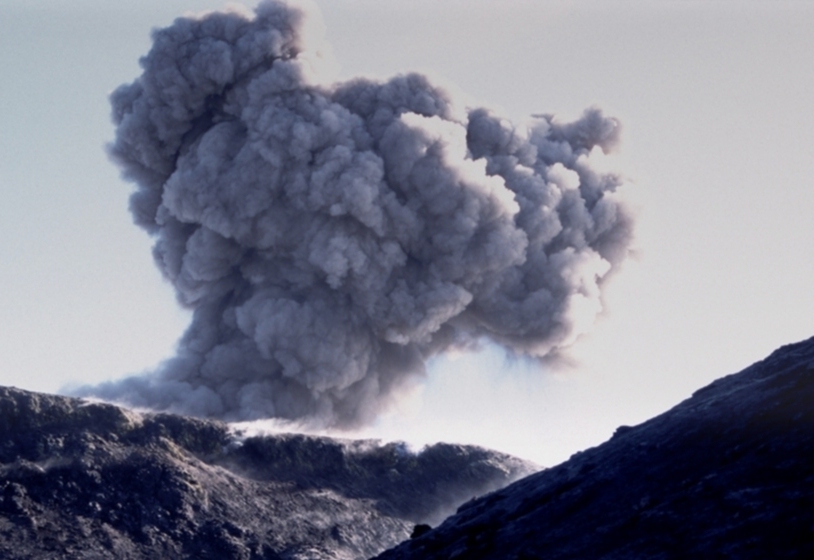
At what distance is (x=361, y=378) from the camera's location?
2029 inches

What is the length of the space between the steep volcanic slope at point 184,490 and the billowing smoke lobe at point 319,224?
13.7 ft

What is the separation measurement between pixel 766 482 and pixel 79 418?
93.5 feet

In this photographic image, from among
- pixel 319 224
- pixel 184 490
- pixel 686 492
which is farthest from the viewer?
pixel 319 224

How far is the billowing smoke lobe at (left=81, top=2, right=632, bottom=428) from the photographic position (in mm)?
49719

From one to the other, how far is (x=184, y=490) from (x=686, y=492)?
23.0 meters

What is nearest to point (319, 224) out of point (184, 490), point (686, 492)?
point (184, 490)

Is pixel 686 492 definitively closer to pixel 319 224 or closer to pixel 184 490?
pixel 184 490

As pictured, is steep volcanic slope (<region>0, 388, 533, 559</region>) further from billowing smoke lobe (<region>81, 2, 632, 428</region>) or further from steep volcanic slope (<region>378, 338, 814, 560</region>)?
steep volcanic slope (<region>378, 338, 814, 560</region>)

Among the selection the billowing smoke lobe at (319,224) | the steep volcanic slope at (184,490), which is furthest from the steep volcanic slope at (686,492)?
the billowing smoke lobe at (319,224)

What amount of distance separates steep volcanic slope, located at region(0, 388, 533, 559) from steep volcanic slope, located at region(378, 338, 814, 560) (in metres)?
12.2

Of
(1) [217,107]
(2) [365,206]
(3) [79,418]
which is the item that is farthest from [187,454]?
(1) [217,107]

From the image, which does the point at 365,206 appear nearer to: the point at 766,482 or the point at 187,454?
the point at 187,454

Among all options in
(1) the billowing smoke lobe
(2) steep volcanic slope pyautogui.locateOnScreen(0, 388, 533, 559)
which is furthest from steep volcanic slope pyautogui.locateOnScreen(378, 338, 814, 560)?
(1) the billowing smoke lobe

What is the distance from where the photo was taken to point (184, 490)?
3844 cm
